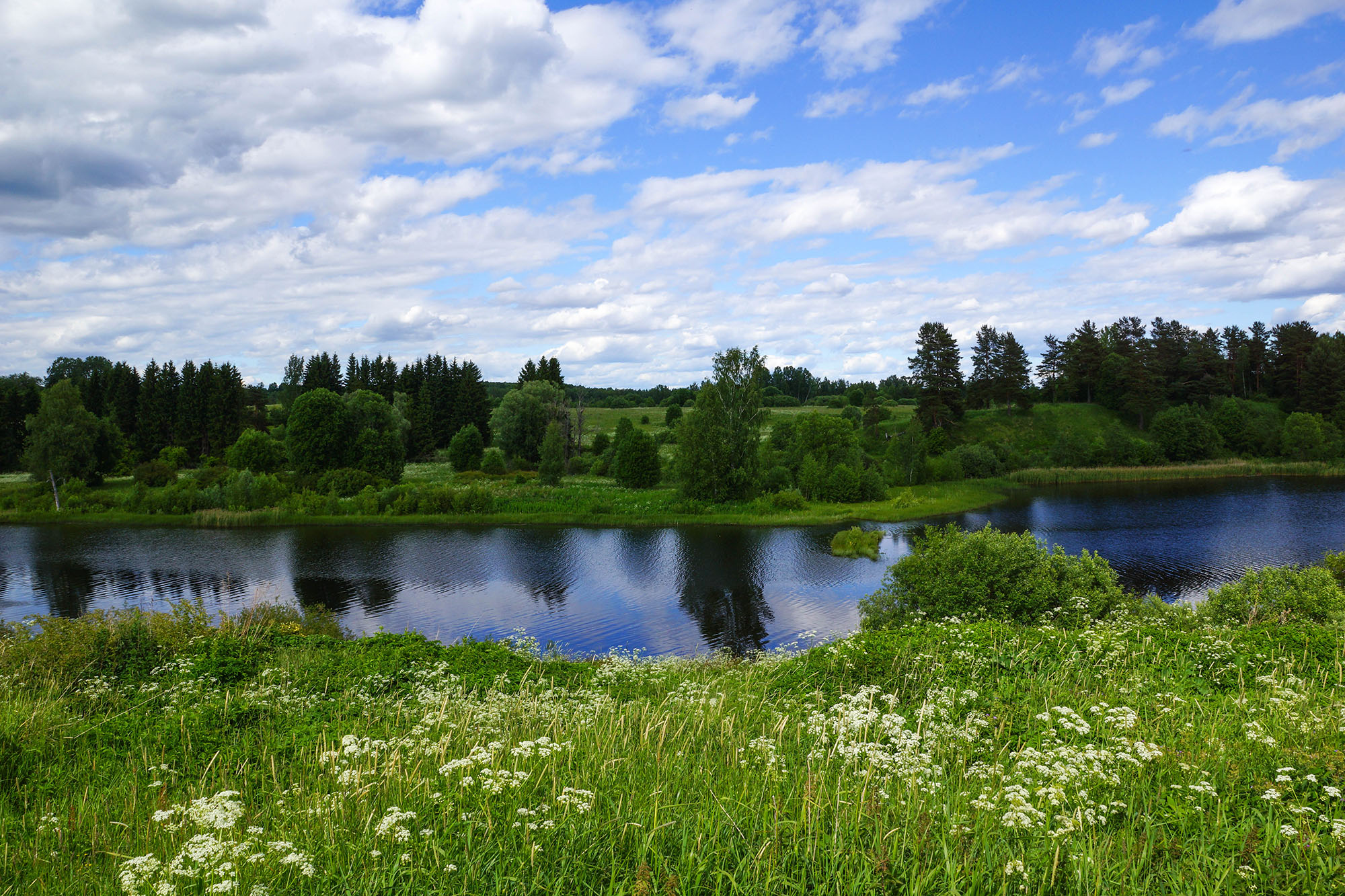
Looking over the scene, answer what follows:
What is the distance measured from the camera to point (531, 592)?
3017cm

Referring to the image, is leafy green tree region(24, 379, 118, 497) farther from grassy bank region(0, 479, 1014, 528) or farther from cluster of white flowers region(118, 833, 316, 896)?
cluster of white flowers region(118, 833, 316, 896)

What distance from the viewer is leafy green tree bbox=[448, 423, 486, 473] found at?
73125mm

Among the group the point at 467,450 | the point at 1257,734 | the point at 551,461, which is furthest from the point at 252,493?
the point at 1257,734

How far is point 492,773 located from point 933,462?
215ft

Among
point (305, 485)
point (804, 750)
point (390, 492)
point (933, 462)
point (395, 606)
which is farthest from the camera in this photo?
point (933, 462)

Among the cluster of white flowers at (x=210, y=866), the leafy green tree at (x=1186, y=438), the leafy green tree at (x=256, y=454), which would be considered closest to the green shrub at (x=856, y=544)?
the cluster of white flowers at (x=210, y=866)

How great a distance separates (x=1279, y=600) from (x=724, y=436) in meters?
40.2

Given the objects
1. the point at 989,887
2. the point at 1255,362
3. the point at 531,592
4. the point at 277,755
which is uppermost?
the point at 1255,362

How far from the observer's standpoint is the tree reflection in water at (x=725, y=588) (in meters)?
23.7

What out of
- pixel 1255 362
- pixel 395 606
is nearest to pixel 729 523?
pixel 395 606

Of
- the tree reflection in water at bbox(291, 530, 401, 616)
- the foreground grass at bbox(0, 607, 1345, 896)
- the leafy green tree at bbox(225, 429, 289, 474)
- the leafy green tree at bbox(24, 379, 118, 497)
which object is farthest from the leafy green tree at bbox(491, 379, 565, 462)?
the foreground grass at bbox(0, 607, 1345, 896)

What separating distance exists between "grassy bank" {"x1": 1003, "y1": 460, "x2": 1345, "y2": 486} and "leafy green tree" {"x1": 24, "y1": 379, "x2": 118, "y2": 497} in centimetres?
8118

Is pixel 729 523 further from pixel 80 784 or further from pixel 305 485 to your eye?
pixel 80 784

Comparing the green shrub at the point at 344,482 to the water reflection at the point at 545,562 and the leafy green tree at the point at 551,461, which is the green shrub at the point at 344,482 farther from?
the water reflection at the point at 545,562
